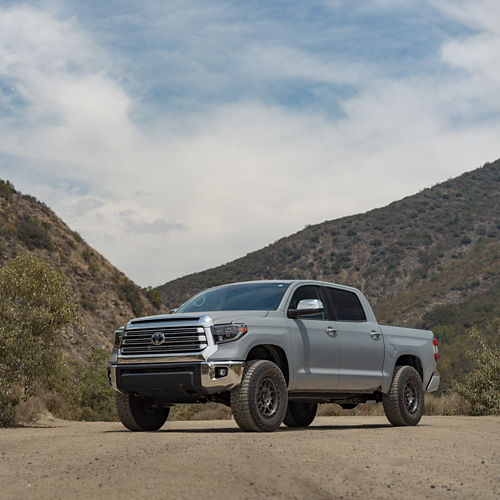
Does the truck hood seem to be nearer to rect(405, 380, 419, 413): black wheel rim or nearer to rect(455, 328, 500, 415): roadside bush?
rect(405, 380, 419, 413): black wheel rim

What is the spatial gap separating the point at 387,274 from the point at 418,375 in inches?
2573

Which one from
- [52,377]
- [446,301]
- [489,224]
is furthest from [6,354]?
[489,224]

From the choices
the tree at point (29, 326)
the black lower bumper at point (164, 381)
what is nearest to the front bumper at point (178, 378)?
the black lower bumper at point (164, 381)

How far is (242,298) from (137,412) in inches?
86.3

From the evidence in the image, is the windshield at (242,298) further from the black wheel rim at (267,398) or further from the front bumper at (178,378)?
the front bumper at (178,378)

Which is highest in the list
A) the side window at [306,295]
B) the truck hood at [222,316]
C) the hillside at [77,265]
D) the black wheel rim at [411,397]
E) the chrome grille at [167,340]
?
the hillside at [77,265]

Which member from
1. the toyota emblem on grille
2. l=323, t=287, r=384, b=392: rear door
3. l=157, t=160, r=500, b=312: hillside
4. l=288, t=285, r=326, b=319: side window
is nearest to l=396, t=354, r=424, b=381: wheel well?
l=323, t=287, r=384, b=392: rear door

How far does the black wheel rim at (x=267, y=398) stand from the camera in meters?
11.0

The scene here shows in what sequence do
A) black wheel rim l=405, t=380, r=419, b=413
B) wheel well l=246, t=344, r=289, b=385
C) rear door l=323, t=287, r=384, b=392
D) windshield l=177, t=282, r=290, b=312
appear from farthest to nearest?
black wheel rim l=405, t=380, r=419, b=413 < rear door l=323, t=287, r=384, b=392 < windshield l=177, t=282, r=290, b=312 < wheel well l=246, t=344, r=289, b=385

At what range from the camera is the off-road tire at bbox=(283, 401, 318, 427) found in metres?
14.7

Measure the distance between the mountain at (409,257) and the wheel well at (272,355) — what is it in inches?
1893

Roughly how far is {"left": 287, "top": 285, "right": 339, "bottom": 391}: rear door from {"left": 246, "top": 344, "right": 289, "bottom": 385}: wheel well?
0.50 ft

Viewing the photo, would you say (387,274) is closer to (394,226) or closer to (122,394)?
(394,226)

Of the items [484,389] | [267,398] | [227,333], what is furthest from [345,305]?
[484,389]
